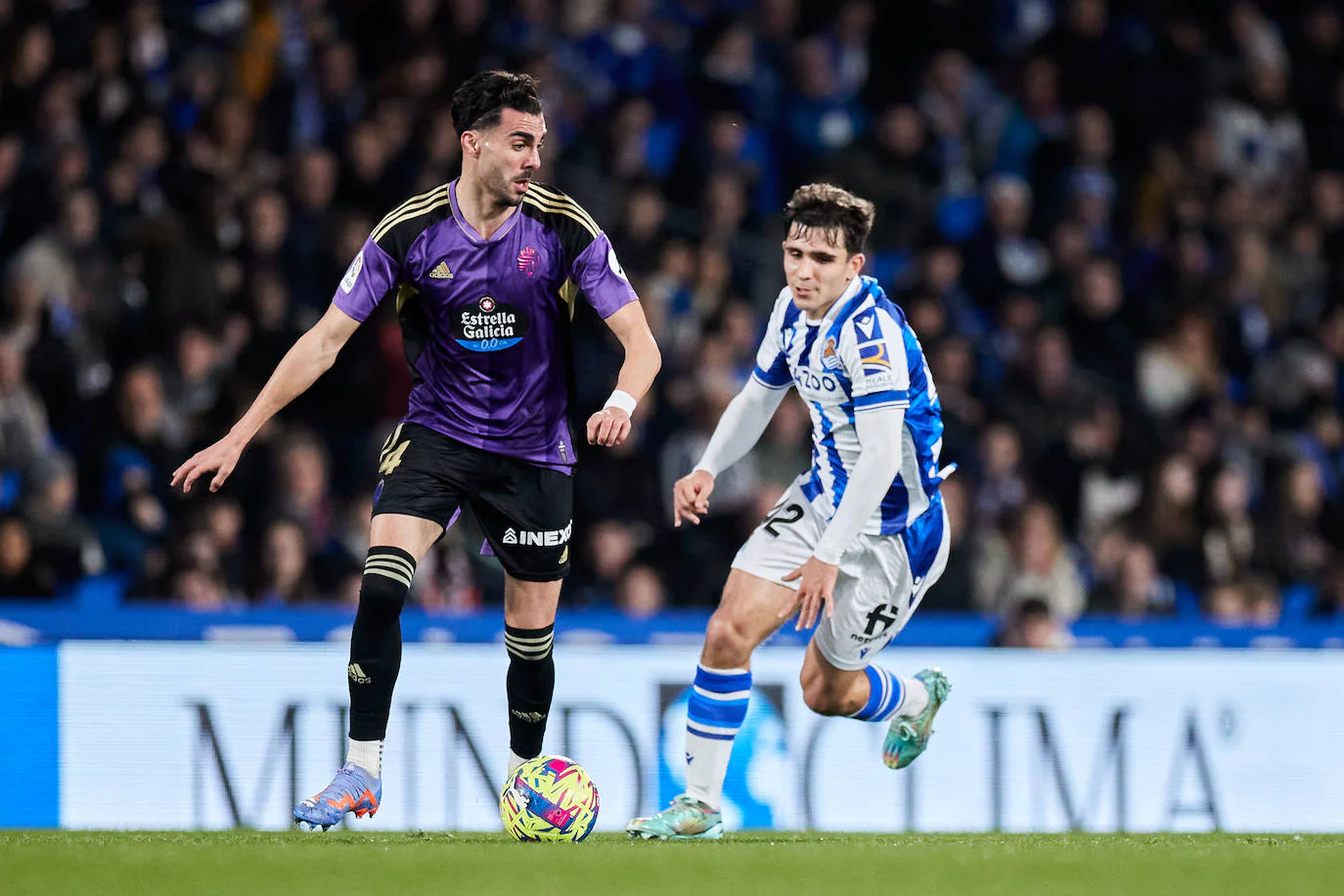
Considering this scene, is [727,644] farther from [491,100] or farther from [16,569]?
[16,569]

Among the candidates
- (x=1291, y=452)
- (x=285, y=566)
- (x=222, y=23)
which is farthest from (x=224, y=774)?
(x=1291, y=452)

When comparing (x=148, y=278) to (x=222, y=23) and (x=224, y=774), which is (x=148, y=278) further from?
(x=224, y=774)

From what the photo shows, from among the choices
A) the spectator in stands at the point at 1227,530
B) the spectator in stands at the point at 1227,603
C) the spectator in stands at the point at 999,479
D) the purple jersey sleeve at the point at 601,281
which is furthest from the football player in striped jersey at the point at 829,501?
the spectator in stands at the point at 1227,530

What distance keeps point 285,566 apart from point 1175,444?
19.2 ft

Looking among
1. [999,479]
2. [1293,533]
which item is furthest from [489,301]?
[1293,533]

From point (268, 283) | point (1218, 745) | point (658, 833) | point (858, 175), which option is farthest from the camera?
point (858, 175)

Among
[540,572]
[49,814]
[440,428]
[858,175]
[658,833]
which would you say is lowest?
[49,814]

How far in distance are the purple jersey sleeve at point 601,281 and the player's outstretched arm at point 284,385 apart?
0.80 metres

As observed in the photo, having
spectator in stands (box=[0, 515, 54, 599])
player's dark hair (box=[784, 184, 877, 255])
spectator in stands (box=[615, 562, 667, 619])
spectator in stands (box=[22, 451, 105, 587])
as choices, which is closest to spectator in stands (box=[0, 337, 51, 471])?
spectator in stands (box=[22, 451, 105, 587])

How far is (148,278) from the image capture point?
1135 centimetres

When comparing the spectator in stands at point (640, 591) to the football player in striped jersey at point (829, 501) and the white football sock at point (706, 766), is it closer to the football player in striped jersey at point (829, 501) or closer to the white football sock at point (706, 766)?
the football player in striped jersey at point (829, 501)

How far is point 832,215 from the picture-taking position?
6.45 metres

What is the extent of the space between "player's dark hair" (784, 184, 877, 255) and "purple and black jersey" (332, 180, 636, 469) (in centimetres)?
67

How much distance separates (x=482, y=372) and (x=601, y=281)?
53 cm
